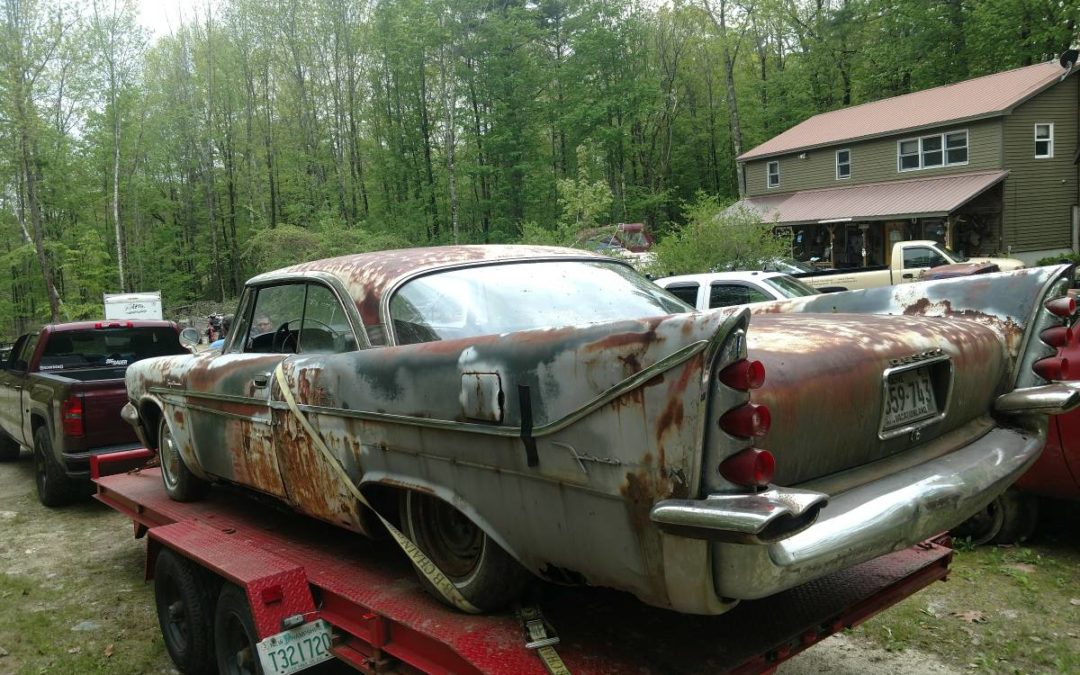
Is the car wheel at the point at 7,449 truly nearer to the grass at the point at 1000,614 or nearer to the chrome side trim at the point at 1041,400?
the grass at the point at 1000,614

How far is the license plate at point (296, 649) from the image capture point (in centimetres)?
318

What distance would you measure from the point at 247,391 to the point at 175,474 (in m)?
1.69

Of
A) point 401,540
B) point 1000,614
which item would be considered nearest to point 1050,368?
point 1000,614

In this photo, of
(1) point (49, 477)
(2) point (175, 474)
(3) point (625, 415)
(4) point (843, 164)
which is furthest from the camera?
(4) point (843, 164)

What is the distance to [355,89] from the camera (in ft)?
127

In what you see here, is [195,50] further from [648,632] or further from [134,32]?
[648,632]

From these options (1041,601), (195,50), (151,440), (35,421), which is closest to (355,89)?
(195,50)

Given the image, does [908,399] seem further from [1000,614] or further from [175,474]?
[175,474]

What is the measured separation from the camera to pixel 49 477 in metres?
7.75

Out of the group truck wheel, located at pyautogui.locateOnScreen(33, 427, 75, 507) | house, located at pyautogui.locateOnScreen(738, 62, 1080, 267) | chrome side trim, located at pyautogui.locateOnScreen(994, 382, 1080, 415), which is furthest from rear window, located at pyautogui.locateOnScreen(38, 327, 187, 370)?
house, located at pyautogui.locateOnScreen(738, 62, 1080, 267)

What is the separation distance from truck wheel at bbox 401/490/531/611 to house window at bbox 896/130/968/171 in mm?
27484

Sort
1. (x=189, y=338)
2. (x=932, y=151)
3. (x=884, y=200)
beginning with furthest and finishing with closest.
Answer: (x=884, y=200), (x=932, y=151), (x=189, y=338)

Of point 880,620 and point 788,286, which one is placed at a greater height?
point 788,286

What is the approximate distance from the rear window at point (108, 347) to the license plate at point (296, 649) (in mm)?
6313
